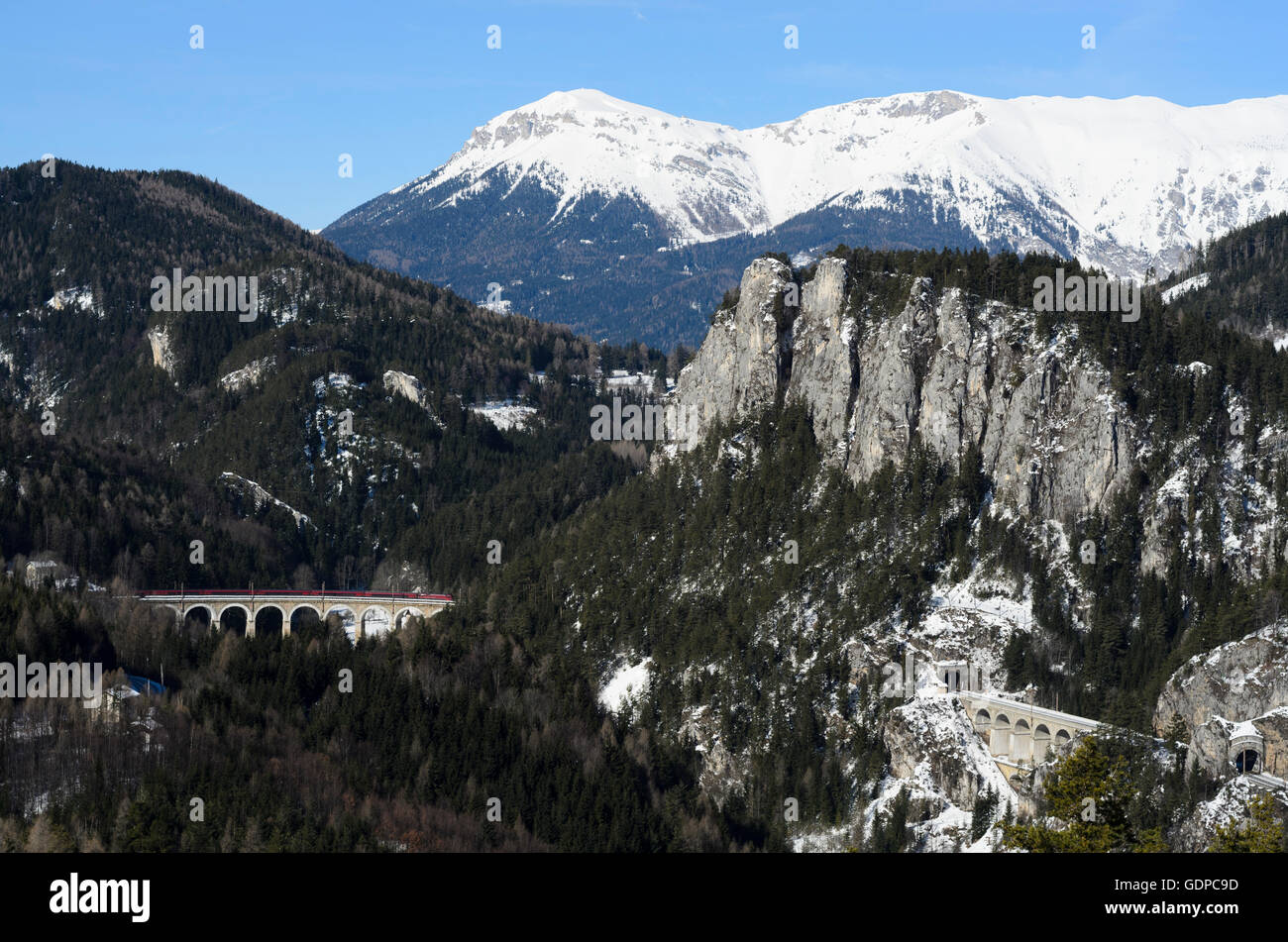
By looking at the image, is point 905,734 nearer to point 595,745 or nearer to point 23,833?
point 595,745

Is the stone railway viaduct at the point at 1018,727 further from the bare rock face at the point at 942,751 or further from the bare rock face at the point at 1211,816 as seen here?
the bare rock face at the point at 1211,816

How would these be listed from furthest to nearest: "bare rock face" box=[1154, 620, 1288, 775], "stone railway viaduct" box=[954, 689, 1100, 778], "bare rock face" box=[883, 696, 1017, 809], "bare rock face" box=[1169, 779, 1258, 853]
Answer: "bare rock face" box=[883, 696, 1017, 809], "stone railway viaduct" box=[954, 689, 1100, 778], "bare rock face" box=[1154, 620, 1288, 775], "bare rock face" box=[1169, 779, 1258, 853]

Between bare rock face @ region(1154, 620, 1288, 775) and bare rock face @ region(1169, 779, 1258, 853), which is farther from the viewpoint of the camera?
bare rock face @ region(1154, 620, 1288, 775)

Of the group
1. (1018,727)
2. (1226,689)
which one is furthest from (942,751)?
(1226,689)

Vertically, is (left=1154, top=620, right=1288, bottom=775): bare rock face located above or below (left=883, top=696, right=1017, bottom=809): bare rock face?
above

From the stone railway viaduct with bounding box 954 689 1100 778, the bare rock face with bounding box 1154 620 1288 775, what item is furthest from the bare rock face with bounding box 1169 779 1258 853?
the stone railway viaduct with bounding box 954 689 1100 778

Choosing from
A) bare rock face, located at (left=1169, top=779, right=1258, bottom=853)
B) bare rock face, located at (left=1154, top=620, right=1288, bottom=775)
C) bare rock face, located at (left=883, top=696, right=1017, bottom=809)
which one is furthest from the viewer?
bare rock face, located at (left=883, top=696, right=1017, bottom=809)

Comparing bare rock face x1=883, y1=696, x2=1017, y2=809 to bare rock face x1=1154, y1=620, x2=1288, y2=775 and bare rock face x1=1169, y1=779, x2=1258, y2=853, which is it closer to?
bare rock face x1=1154, y1=620, x2=1288, y2=775
